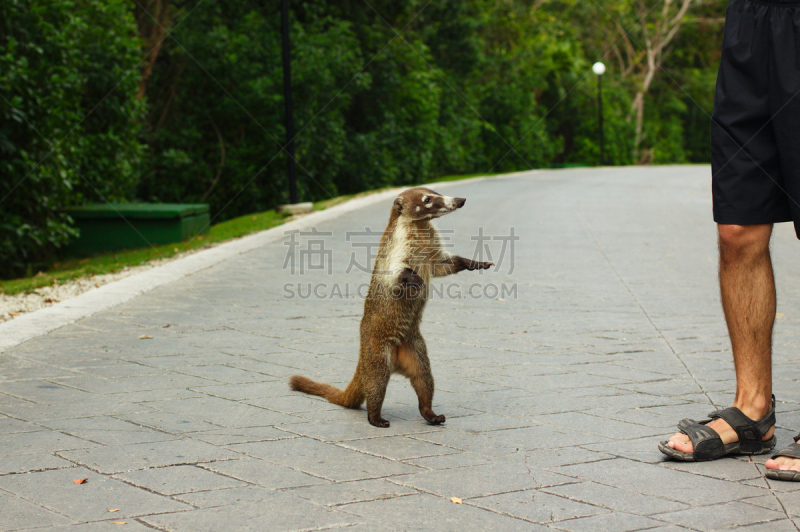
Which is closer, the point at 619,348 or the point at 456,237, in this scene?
the point at 619,348

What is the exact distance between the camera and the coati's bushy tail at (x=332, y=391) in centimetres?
389

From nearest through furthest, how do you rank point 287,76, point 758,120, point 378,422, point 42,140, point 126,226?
point 758,120 → point 378,422 → point 42,140 → point 126,226 → point 287,76

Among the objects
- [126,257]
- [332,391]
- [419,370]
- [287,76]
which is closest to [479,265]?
[419,370]

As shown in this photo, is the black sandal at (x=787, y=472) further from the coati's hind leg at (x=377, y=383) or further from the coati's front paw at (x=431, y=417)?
the coati's hind leg at (x=377, y=383)

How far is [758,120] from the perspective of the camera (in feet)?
10.7

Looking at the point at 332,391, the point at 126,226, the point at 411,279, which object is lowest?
the point at 332,391

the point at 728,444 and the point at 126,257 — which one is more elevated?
the point at 126,257

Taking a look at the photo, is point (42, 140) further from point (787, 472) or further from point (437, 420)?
point (787, 472)

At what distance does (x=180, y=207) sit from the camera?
37.1 feet

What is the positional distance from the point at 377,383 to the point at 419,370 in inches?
9.3

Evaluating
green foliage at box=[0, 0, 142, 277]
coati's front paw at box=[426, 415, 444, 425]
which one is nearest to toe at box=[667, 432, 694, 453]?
coati's front paw at box=[426, 415, 444, 425]

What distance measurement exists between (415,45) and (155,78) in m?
7.38

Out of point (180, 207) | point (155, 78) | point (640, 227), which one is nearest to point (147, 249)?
point (180, 207)

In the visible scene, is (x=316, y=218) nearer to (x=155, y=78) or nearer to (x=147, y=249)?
(x=147, y=249)
